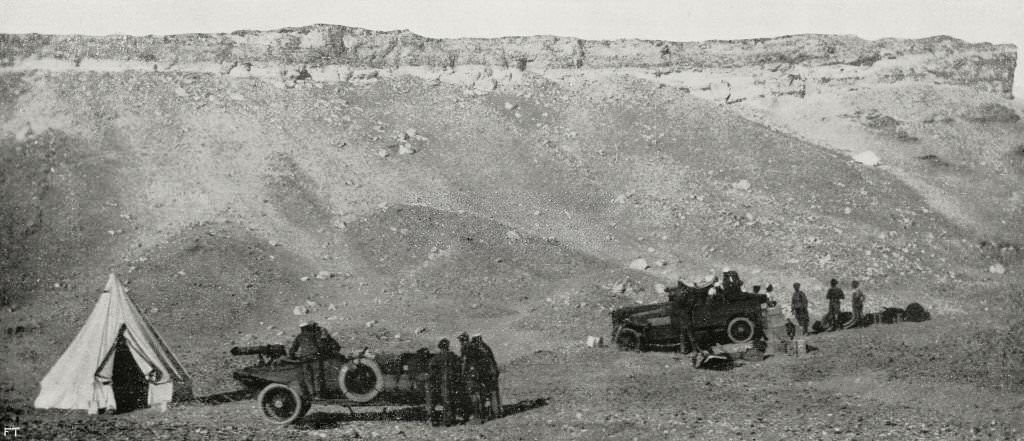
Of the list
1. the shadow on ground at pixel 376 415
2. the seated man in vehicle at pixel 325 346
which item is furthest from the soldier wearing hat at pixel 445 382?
the seated man in vehicle at pixel 325 346

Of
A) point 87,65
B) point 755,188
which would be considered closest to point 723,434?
point 755,188

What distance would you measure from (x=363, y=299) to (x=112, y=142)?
13.4 m

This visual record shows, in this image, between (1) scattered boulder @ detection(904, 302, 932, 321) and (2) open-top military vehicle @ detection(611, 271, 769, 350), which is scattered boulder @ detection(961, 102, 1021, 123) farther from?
(2) open-top military vehicle @ detection(611, 271, 769, 350)

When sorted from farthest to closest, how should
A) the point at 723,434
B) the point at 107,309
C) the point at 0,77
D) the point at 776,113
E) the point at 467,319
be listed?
the point at 776,113, the point at 0,77, the point at 467,319, the point at 107,309, the point at 723,434

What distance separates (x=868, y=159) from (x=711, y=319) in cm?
2245

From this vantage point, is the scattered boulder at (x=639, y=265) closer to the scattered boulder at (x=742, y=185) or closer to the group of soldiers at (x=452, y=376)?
the scattered boulder at (x=742, y=185)

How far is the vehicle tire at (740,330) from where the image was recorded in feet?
61.9

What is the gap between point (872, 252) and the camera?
29578 millimetres

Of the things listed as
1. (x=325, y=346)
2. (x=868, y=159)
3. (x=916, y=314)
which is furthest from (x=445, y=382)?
(x=868, y=159)

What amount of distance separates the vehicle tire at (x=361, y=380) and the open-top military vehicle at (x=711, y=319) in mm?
6668

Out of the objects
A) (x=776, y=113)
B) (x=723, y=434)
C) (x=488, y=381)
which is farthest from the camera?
(x=776, y=113)

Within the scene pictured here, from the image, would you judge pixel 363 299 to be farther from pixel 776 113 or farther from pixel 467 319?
pixel 776 113

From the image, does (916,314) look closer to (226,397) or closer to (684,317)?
(684,317)

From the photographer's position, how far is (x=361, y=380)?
14.0m
